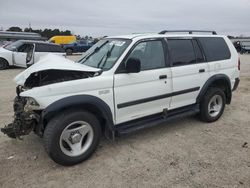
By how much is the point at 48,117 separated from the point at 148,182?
159 cm

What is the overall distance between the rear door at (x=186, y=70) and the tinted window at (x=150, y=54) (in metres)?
0.23

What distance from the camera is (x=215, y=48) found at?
5648 millimetres

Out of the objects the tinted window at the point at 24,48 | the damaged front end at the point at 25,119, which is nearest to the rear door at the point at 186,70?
the damaged front end at the point at 25,119

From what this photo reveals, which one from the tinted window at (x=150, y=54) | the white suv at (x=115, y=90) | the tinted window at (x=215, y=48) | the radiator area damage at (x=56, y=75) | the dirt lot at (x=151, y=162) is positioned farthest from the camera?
the tinted window at (x=215, y=48)

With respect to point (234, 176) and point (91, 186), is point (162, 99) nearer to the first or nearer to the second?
point (234, 176)

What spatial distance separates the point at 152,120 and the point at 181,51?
144 centimetres

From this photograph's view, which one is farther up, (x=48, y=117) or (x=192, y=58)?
(x=192, y=58)

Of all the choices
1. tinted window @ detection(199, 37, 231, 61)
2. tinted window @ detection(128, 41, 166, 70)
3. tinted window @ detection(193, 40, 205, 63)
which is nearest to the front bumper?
tinted window @ detection(128, 41, 166, 70)

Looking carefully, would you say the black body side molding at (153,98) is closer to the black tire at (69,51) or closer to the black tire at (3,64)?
the black tire at (3,64)

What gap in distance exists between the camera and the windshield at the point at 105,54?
433 centimetres

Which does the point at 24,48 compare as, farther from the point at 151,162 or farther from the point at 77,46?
the point at 77,46

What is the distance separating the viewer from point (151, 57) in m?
4.62

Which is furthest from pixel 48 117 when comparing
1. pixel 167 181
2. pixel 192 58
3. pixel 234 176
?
pixel 192 58

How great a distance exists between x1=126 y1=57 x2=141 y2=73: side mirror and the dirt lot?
1.30 meters
